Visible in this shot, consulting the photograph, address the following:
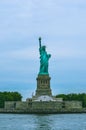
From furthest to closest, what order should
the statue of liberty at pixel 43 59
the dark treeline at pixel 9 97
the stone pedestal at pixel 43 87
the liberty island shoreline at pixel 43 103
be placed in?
the dark treeline at pixel 9 97 → the statue of liberty at pixel 43 59 → the stone pedestal at pixel 43 87 → the liberty island shoreline at pixel 43 103

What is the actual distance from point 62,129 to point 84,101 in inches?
2270

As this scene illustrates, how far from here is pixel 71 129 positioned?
45344mm

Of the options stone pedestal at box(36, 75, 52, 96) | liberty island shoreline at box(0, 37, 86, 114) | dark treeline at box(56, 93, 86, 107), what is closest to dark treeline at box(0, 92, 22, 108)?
dark treeline at box(56, 93, 86, 107)

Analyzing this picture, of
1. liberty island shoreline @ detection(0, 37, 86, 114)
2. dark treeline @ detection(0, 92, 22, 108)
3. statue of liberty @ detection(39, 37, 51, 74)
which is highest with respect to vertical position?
statue of liberty @ detection(39, 37, 51, 74)

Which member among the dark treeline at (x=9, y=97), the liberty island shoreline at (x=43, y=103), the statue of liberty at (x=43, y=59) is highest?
the statue of liberty at (x=43, y=59)

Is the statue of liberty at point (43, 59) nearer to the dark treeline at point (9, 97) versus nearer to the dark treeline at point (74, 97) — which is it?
the dark treeline at point (9, 97)

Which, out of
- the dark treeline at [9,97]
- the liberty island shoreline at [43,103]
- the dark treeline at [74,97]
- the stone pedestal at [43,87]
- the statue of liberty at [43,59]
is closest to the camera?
the liberty island shoreline at [43,103]

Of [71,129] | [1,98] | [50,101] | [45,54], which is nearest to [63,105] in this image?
[50,101]

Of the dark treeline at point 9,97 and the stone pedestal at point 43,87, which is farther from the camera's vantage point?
the dark treeline at point 9,97

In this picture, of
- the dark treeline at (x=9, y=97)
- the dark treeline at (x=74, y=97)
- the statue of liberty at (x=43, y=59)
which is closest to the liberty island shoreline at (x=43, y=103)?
the statue of liberty at (x=43, y=59)

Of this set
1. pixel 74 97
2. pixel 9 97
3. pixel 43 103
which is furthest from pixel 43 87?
pixel 74 97

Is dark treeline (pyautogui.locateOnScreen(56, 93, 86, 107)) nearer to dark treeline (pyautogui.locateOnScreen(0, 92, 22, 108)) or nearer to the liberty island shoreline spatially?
dark treeline (pyautogui.locateOnScreen(0, 92, 22, 108))

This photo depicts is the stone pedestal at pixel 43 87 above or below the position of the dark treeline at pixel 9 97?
below

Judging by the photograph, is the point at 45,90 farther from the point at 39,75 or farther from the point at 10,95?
the point at 10,95
